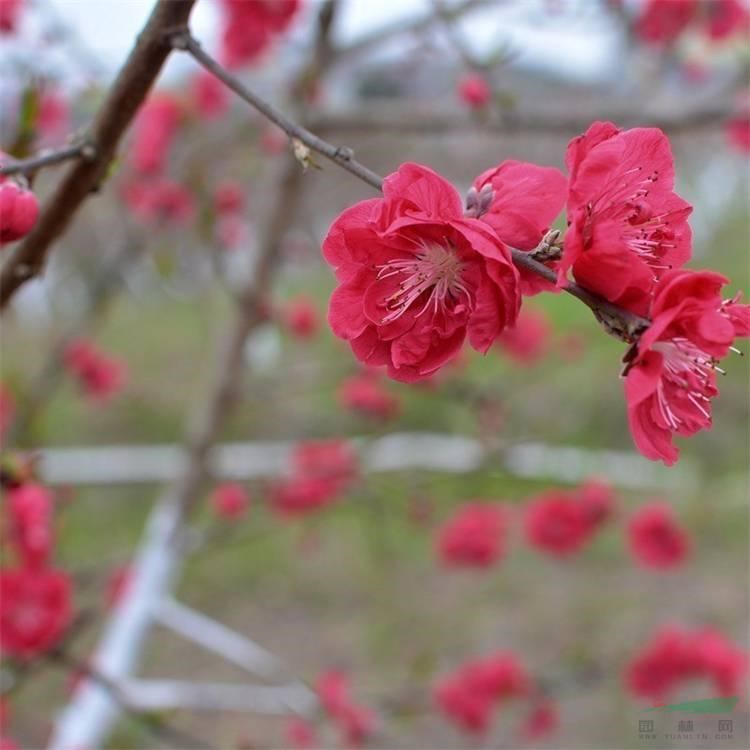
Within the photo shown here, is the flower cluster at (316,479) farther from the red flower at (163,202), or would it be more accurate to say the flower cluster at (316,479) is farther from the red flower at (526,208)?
the red flower at (526,208)

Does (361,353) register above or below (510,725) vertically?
below

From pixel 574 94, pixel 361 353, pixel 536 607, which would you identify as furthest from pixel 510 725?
pixel 574 94

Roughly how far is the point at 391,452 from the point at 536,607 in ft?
3.00

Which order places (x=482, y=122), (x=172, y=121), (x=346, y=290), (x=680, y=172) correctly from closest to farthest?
(x=346, y=290)
(x=482, y=122)
(x=172, y=121)
(x=680, y=172)

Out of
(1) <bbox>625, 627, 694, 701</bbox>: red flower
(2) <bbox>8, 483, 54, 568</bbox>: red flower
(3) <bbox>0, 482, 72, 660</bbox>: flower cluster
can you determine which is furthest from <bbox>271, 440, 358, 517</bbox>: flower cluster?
(2) <bbox>8, 483, 54, 568</bbox>: red flower

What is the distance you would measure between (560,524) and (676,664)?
1.53 ft

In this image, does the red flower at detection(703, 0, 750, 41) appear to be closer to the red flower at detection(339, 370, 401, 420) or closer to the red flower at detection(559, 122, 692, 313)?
the red flower at detection(339, 370, 401, 420)

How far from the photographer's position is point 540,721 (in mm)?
1959

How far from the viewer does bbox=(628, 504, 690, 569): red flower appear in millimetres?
2156

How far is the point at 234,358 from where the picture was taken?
198cm

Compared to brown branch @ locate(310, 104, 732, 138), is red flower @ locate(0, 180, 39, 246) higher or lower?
lower

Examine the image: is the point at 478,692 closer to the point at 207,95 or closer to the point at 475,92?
the point at 475,92

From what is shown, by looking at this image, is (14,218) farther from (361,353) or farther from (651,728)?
(651,728)

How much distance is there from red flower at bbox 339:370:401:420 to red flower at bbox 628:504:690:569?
2.52ft
